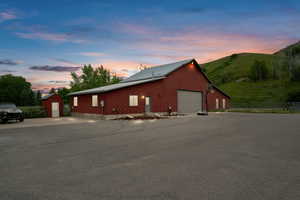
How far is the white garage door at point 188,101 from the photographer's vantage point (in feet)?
85.6

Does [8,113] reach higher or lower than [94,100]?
lower

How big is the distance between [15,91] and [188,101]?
263 feet

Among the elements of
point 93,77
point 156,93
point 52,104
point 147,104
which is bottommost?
point 147,104

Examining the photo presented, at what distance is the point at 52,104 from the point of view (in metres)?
24.4

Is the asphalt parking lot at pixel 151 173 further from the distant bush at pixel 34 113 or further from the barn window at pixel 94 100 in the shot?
the distant bush at pixel 34 113

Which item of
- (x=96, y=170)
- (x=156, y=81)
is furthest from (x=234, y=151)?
(x=156, y=81)

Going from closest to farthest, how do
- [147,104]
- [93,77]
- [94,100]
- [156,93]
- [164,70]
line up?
[94,100] → [147,104] → [156,93] → [164,70] → [93,77]

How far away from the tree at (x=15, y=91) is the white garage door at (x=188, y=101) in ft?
254

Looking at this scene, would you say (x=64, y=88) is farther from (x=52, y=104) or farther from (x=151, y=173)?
(x=151, y=173)

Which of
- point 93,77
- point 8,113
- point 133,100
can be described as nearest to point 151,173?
point 133,100

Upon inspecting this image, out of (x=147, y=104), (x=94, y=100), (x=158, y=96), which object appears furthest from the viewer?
(x=158, y=96)

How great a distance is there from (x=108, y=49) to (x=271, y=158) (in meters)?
26.4

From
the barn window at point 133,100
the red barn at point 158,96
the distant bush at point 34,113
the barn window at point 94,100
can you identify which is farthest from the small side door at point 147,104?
the distant bush at point 34,113

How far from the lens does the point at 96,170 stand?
4332 mm
